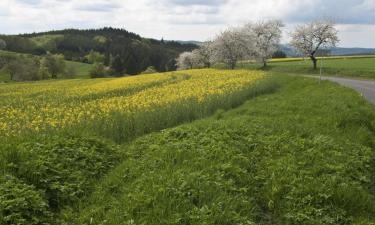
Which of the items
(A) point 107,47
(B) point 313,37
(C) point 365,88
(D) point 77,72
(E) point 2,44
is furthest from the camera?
(A) point 107,47

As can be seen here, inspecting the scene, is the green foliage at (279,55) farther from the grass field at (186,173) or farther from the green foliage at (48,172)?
the green foliage at (48,172)

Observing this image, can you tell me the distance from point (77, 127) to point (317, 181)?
265 inches

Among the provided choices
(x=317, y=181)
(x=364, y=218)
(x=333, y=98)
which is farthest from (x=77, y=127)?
(x=333, y=98)

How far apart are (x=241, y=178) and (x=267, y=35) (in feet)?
267

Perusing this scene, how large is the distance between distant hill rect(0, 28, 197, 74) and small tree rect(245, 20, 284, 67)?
3813cm

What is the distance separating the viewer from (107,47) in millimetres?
146125

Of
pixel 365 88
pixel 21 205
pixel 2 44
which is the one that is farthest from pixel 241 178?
pixel 2 44

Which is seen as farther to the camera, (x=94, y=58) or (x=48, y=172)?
(x=94, y=58)

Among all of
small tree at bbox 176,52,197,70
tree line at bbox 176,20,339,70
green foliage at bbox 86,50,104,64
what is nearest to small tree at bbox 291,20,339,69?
tree line at bbox 176,20,339,70

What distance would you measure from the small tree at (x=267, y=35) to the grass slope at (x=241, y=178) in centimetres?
7171

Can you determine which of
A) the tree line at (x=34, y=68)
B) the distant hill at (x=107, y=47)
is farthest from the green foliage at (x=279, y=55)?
the tree line at (x=34, y=68)

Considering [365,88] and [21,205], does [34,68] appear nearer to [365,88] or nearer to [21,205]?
[365,88]

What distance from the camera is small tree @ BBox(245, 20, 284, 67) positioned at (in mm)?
83062

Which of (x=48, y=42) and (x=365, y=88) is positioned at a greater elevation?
(x=48, y=42)
